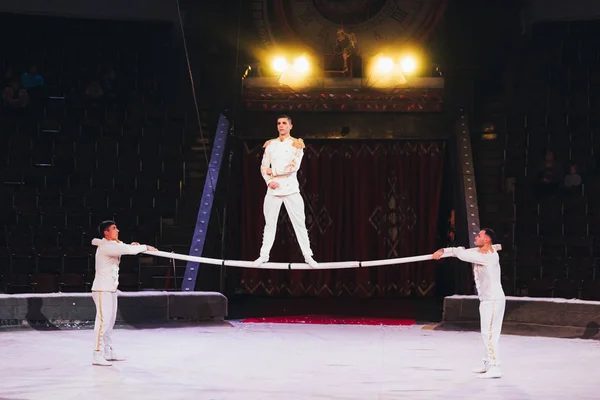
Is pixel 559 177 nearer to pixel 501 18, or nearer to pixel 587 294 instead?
pixel 587 294

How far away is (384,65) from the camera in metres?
13.5

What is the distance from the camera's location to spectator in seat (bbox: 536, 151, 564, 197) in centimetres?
1317

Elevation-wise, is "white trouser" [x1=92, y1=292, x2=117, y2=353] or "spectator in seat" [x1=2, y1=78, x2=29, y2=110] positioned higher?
"spectator in seat" [x1=2, y1=78, x2=29, y2=110]

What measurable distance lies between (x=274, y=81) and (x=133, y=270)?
3.58 m

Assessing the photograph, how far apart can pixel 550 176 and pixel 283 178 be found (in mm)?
5523

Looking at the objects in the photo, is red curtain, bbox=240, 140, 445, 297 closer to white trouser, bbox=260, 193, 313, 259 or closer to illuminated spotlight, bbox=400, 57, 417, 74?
illuminated spotlight, bbox=400, 57, 417, 74

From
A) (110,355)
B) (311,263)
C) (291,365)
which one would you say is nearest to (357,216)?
(311,263)

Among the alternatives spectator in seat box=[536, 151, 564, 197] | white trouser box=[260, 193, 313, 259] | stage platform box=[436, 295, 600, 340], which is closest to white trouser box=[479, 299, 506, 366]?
white trouser box=[260, 193, 313, 259]

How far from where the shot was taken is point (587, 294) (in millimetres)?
12266

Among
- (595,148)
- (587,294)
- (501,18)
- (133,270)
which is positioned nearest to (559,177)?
(595,148)

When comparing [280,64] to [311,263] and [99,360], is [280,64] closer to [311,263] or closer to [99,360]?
[311,263]

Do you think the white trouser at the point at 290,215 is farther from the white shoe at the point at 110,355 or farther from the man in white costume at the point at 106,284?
the white shoe at the point at 110,355

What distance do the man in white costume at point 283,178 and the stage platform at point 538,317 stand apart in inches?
84.6

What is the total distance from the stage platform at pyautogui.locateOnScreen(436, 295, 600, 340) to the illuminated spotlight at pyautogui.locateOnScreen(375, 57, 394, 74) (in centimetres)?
436
